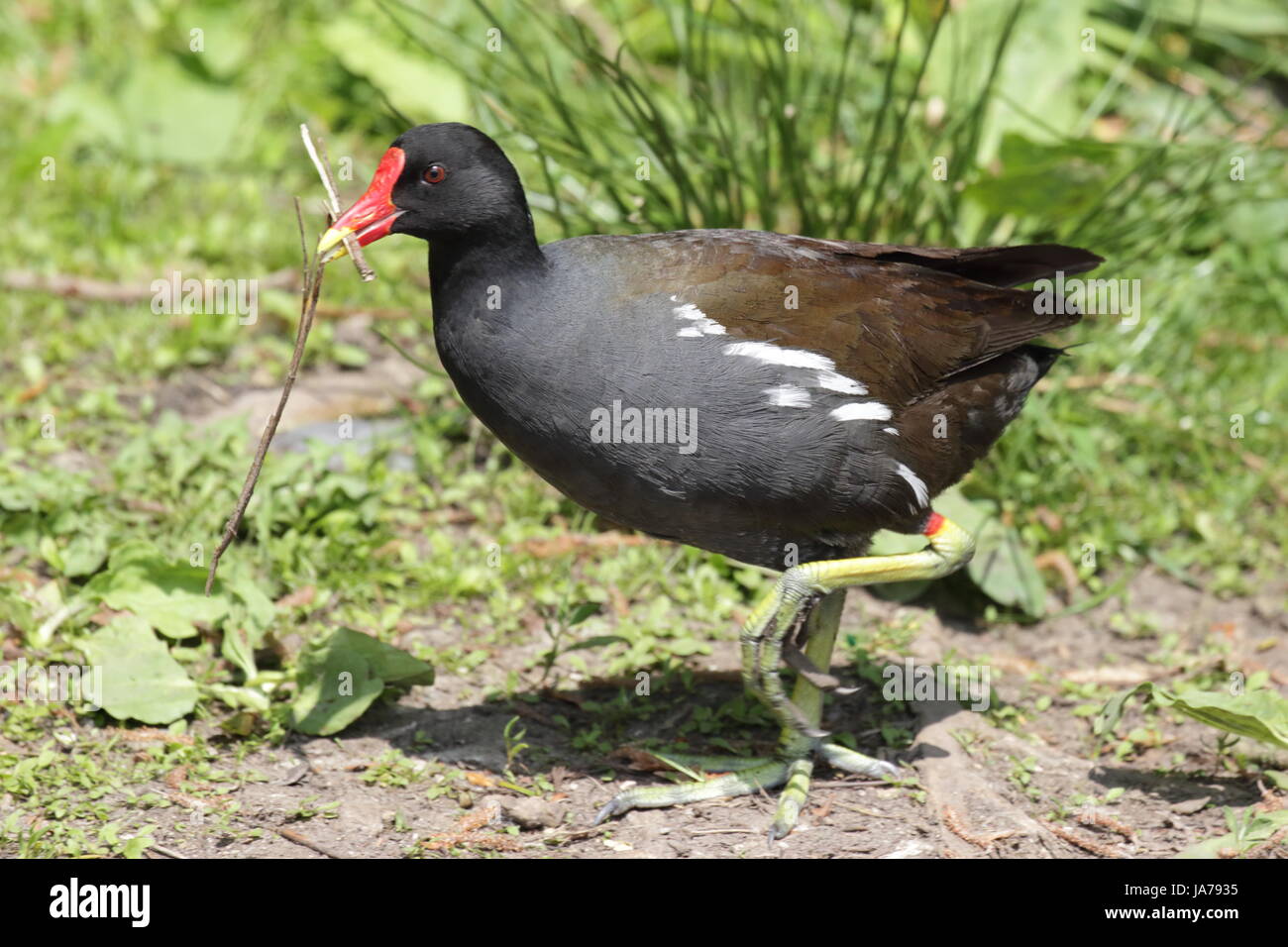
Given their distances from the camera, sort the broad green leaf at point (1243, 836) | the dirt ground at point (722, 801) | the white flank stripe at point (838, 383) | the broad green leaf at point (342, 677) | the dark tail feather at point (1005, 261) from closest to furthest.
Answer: the broad green leaf at point (1243, 836) → the dirt ground at point (722, 801) → the white flank stripe at point (838, 383) → the broad green leaf at point (342, 677) → the dark tail feather at point (1005, 261)

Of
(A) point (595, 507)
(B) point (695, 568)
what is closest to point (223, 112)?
(B) point (695, 568)

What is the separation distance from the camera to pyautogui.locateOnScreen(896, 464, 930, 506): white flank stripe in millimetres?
3453

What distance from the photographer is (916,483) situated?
349 cm

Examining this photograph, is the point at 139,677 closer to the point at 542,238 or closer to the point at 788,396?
the point at 788,396

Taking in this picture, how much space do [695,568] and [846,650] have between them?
576mm

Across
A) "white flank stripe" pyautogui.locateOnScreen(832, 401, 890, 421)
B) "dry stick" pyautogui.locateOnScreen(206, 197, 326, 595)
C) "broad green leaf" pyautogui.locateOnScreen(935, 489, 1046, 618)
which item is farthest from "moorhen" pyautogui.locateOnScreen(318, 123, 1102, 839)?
"broad green leaf" pyautogui.locateOnScreen(935, 489, 1046, 618)

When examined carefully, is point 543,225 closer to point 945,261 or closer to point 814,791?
point 945,261

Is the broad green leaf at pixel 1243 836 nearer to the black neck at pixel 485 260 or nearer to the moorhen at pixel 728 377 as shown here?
the moorhen at pixel 728 377

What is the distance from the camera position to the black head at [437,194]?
327 cm

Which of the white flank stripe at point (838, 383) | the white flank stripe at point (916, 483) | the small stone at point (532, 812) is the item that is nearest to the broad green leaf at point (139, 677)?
the small stone at point (532, 812)

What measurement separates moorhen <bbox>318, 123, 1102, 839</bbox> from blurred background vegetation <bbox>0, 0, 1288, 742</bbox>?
654 mm

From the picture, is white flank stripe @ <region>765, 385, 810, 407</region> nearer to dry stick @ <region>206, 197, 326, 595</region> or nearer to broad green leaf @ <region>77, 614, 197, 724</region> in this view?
dry stick @ <region>206, 197, 326, 595</region>

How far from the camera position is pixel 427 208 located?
3.28 metres

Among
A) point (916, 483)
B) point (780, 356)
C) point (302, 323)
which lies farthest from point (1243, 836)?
point (302, 323)
